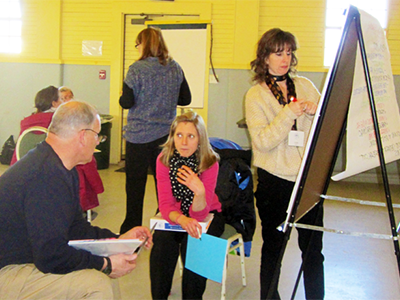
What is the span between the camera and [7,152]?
21.0ft

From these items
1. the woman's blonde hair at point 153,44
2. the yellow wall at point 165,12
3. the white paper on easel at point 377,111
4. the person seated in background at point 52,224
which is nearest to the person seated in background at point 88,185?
the woman's blonde hair at point 153,44

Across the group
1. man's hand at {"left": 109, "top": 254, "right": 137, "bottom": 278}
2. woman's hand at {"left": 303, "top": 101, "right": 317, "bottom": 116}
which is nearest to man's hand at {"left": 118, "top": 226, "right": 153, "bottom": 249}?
man's hand at {"left": 109, "top": 254, "right": 137, "bottom": 278}

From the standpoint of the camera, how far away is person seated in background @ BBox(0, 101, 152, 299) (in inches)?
53.0

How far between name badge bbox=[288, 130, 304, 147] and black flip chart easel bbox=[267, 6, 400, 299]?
154 mm

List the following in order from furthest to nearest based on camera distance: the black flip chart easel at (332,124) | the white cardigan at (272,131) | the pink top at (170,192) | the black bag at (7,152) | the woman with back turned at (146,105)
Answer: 1. the black bag at (7,152)
2. the woman with back turned at (146,105)
3. the pink top at (170,192)
4. the white cardigan at (272,131)
5. the black flip chart easel at (332,124)

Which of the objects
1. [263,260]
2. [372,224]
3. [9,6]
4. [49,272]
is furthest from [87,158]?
[9,6]

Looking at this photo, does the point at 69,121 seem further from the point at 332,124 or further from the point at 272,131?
the point at 332,124

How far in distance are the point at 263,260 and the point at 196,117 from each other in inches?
32.2

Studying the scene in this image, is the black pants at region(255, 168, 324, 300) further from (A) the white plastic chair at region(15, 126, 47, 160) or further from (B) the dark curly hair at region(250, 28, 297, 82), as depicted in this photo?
(A) the white plastic chair at region(15, 126, 47, 160)

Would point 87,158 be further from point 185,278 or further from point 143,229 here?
point 185,278

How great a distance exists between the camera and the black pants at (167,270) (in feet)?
6.59

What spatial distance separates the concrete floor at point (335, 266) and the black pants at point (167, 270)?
39 cm

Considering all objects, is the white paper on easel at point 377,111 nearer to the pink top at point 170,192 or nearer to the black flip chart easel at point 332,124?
the black flip chart easel at point 332,124

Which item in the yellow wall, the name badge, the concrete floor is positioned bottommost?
the concrete floor
